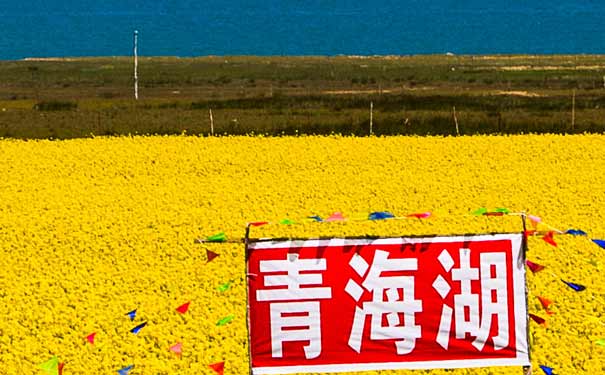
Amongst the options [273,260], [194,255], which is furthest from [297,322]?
[194,255]

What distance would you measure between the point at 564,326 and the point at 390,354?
199 inches

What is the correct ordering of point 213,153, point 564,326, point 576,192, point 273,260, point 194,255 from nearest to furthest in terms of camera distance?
point 273,260, point 564,326, point 194,255, point 576,192, point 213,153

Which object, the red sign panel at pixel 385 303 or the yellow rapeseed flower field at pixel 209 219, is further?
the yellow rapeseed flower field at pixel 209 219

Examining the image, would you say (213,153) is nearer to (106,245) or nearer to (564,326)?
(106,245)

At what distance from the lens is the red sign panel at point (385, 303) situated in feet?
29.7

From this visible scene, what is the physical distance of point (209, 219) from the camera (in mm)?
22359

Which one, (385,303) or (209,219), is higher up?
(385,303)

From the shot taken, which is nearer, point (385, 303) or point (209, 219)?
point (385, 303)

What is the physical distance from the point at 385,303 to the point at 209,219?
531 inches

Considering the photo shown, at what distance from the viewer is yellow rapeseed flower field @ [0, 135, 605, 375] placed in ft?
42.5

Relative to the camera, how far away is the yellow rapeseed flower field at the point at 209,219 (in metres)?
13.0

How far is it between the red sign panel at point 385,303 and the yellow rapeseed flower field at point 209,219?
271 centimetres

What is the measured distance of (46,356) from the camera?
12438mm

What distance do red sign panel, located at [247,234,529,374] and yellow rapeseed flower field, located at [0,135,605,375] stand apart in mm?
2708
